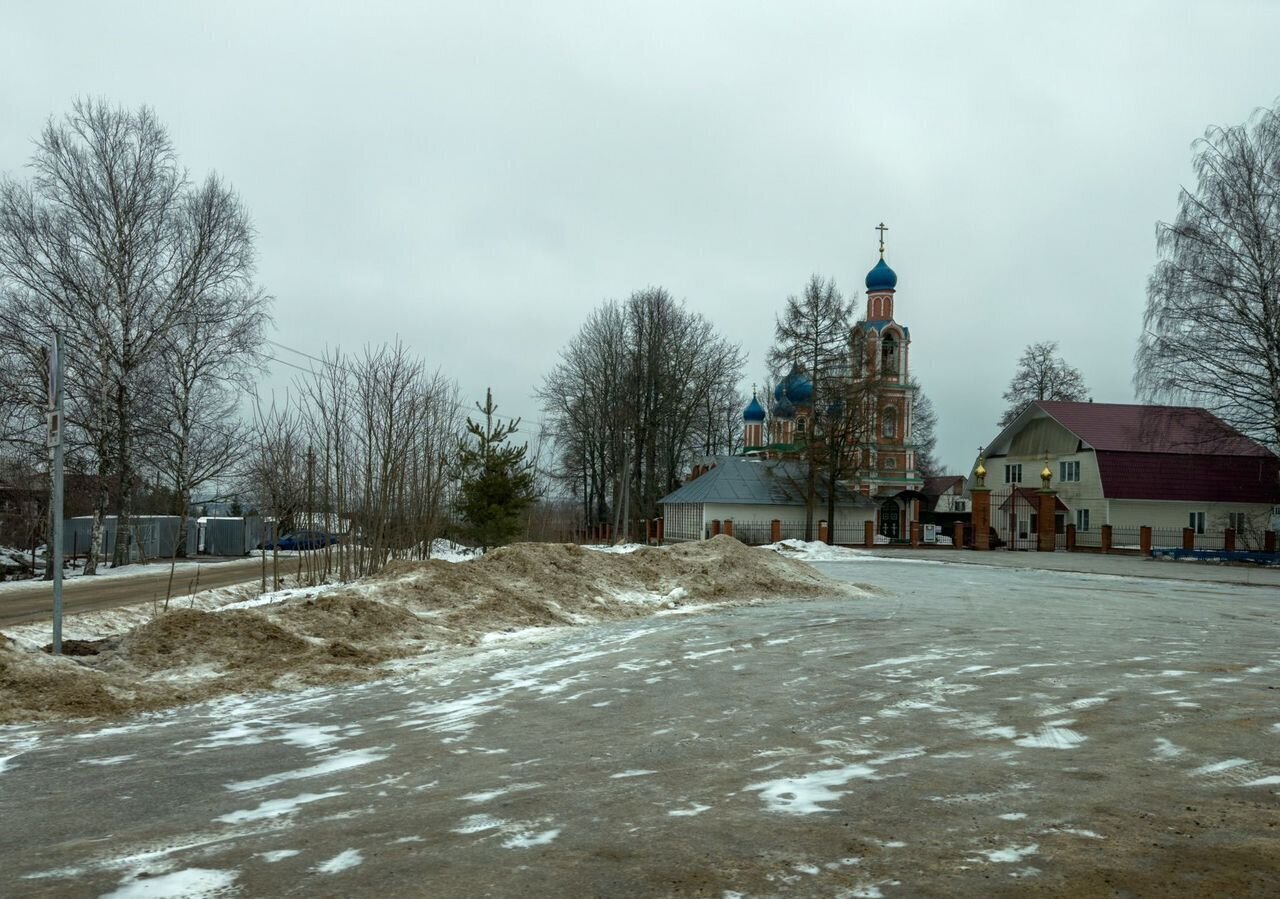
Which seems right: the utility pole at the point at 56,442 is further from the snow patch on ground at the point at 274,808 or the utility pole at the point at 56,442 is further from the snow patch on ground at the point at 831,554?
the snow patch on ground at the point at 831,554

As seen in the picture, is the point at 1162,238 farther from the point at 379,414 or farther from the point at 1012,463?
the point at 379,414

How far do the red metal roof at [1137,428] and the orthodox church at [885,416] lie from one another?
8.58m

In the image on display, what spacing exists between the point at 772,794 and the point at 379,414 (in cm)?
1497

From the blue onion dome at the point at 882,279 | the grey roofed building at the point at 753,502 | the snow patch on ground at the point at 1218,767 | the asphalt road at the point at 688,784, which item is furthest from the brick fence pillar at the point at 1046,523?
the snow patch on ground at the point at 1218,767

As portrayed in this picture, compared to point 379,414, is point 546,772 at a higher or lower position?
lower

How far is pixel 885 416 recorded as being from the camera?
2119 inches

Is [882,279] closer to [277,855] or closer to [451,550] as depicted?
[451,550]

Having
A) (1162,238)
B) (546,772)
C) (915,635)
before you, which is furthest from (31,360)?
(1162,238)

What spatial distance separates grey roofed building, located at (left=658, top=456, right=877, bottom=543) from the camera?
5459 centimetres

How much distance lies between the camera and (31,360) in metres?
25.9

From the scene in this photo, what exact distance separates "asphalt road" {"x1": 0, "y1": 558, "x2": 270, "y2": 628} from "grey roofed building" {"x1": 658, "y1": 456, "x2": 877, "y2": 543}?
29191mm

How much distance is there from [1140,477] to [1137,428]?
8.34ft

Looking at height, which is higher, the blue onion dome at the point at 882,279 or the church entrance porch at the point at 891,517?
the blue onion dome at the point at 882,279

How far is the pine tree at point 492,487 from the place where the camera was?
27.4 metres
